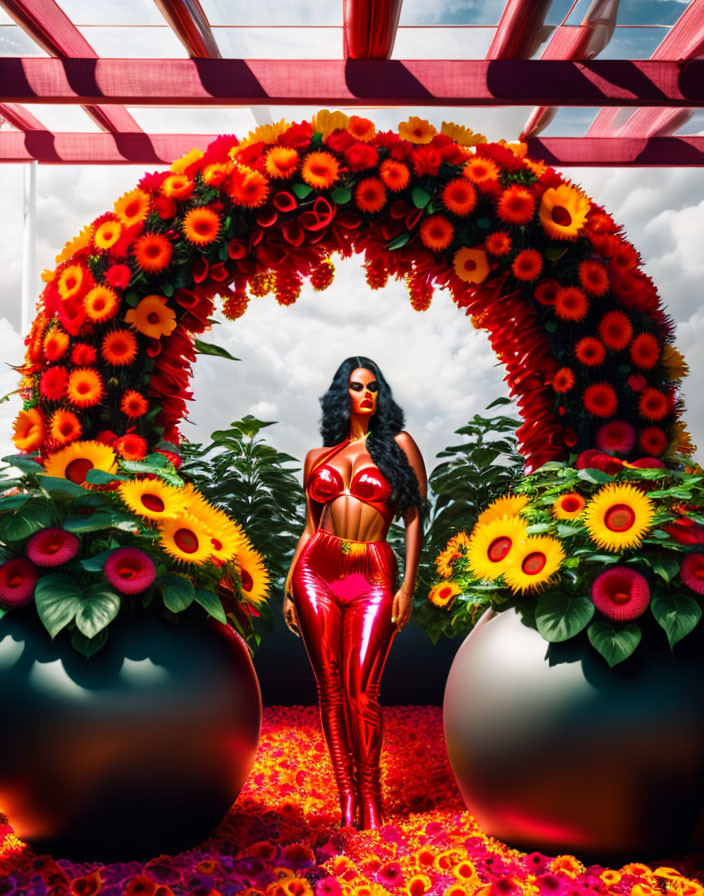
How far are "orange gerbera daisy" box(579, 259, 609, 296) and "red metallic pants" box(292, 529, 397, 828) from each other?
1133mm

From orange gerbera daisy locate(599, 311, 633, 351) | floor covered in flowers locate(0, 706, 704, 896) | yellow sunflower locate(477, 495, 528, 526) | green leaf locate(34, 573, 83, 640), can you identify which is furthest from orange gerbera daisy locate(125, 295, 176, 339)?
floor covered in flowers locate(0, 706, 704, 896)

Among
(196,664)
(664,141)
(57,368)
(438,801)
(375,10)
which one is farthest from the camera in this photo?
(664,141)

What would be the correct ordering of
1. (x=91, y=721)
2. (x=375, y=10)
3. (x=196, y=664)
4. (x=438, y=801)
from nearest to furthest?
(x=91, y=721)
(x=196, y=664)
(x=438, y=801)
(x=375, y=10)

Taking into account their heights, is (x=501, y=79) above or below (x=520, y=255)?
above

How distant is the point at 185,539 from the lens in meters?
2.22

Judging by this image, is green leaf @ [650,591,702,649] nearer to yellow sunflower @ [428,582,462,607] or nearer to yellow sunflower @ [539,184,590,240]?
yellow sunflower @ [428,582,462,607]

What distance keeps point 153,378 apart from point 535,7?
332 cm

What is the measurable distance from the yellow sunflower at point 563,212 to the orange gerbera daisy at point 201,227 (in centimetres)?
110

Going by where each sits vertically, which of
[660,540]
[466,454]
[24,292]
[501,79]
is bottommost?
[660,540]

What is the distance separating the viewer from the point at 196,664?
2082 millimetres

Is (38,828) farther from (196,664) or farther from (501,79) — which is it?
(501,79)

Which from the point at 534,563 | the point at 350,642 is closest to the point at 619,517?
the point at 534,563

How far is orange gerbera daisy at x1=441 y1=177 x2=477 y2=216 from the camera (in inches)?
101

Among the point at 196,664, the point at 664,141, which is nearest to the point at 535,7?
the point at 664,141
